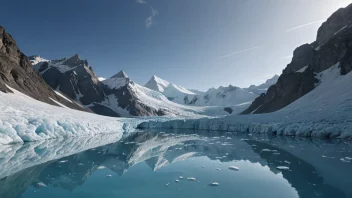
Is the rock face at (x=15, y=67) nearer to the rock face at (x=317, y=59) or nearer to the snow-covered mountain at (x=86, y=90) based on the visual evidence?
the snow-covered mountain at (x=86, y=90)

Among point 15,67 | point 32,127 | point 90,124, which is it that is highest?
point 15,67

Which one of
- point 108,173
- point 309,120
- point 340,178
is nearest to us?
point 340,178

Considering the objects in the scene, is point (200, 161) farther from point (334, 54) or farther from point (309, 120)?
point (334, 54)

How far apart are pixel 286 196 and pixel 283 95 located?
72752 mm

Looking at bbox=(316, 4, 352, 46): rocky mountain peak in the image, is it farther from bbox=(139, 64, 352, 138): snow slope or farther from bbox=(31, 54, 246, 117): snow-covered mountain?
bbox=(31, 54, 246, 117): snow-covered mountain

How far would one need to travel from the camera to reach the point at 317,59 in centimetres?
6606

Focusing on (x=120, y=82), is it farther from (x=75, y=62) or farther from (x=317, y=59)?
(x=317, y=59)

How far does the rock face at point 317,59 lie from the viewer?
191 feet

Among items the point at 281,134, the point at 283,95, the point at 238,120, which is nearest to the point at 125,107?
the point at 283,95

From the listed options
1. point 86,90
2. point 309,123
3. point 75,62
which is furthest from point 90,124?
point 75,62

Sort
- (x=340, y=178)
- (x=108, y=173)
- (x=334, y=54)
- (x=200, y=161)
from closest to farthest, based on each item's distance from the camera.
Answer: (x=340, y=178) → (x=108, y=173) → (x=200, y=161) → (x=334, y=54)

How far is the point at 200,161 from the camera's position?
11961 millimetres

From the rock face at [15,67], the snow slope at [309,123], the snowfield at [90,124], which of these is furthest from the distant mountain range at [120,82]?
the snow slope at [309,123]

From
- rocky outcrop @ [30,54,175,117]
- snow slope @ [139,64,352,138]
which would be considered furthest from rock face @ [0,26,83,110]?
snow slope @ [139,64,352,138]
